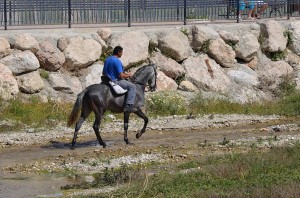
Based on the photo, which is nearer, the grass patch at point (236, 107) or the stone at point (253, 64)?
the grass patch at point (236, 107)

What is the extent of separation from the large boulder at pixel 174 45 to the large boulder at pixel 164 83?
104cm

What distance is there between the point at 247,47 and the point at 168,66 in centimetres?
405

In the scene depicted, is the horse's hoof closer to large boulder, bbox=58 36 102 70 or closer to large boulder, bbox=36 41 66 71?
large boulder, bbox=36 41 66 71

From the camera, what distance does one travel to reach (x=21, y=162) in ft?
73.3

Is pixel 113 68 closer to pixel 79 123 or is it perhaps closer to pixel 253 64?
pixel 79 123

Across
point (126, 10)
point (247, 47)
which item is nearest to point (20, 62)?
point (126, 10)

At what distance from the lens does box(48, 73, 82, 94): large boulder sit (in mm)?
29328

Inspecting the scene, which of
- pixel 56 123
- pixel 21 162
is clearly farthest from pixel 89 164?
pixel 56 123

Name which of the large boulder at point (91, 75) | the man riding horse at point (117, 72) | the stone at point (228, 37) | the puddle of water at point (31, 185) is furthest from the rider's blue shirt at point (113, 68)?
the stone at point (228, 37)

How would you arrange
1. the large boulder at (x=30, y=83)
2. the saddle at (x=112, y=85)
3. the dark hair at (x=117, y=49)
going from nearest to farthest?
the dark hair at (x=117, y=49) → the saddle at (x=112, y=85) → the large boulder at (x=30, y=83)

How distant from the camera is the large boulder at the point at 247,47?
34.6 meters

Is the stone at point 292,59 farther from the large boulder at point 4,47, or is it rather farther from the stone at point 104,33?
the large boulder at point 4,47

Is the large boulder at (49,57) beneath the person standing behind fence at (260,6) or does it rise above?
beneath

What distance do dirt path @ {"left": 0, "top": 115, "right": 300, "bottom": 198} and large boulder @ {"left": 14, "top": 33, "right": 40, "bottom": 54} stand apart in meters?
4.43
